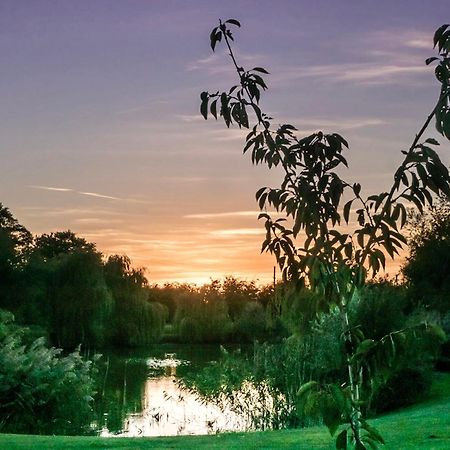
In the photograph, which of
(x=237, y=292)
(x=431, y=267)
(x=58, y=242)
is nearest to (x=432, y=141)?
(x=431, y=267)

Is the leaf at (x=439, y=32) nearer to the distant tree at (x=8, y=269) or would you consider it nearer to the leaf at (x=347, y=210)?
the leaf at (x=347, y=210)

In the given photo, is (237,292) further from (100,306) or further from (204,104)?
(204,104)

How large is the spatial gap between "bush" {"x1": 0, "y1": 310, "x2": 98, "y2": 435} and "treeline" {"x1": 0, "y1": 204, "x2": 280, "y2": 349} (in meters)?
19.6

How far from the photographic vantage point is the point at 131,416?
16578mm

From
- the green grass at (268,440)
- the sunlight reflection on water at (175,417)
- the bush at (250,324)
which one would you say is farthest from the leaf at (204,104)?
the bush at (250,324)

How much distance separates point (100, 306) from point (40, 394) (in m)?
22.5

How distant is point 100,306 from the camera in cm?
3750

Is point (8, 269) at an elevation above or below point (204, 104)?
above

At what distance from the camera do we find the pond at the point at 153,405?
15023 millimetres

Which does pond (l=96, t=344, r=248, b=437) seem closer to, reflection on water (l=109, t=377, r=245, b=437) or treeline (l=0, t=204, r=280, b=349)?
reflection on water (l=109, t=377, r=245, b=437)

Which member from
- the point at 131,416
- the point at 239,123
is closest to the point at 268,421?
the point at 131,416

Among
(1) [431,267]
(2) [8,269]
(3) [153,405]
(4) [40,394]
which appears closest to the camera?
(4) [40,394]

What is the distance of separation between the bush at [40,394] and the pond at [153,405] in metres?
0.67

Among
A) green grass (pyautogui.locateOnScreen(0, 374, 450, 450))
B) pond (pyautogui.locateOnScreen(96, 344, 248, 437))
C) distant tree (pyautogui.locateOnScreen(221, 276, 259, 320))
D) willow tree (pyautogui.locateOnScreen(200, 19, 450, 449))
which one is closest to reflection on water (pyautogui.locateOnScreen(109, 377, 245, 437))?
pond (pyautogui.locateOnScreen(96, 344, 248, 437))
